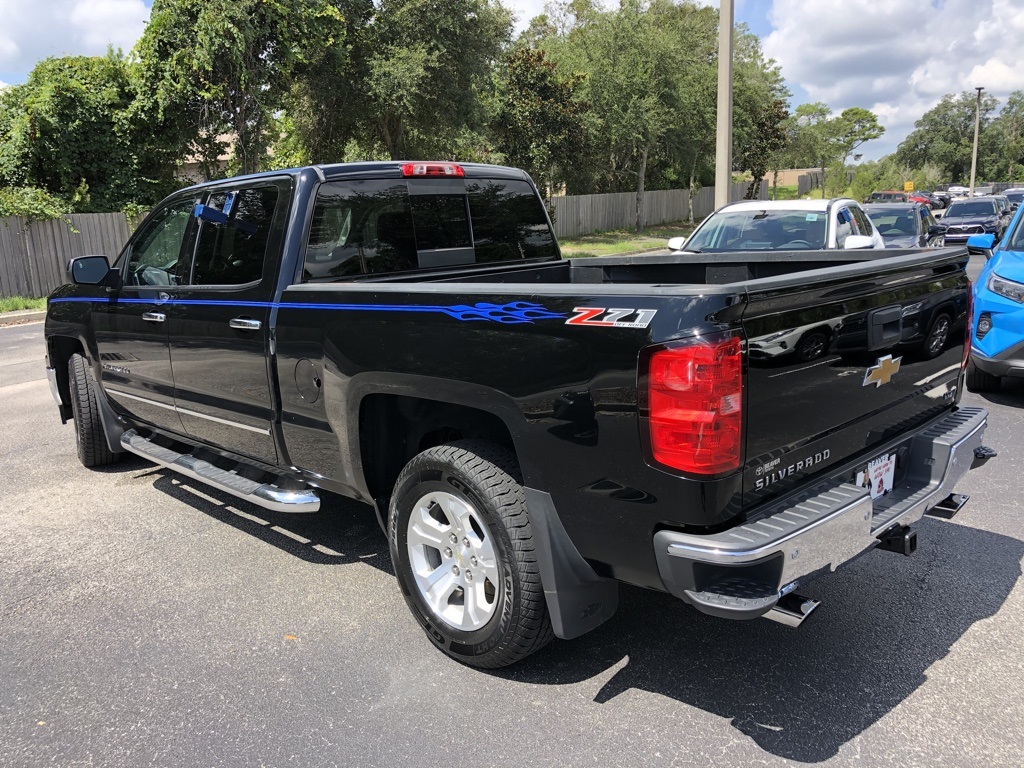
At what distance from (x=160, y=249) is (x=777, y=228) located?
685 centimetres

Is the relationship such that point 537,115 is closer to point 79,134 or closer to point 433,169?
point 79,134

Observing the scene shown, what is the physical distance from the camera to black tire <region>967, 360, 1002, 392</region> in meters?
7.38

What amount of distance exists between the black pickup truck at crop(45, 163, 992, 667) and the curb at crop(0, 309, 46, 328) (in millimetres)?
13464

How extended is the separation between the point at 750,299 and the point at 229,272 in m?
2.87

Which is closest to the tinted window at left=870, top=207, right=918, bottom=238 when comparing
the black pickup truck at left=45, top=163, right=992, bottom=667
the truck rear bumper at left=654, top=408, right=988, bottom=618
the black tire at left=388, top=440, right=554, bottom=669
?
the black pickup truck at left=45, top=163, right=992, bottom=667

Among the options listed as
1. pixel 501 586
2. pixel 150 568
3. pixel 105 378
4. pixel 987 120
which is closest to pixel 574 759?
pixel 501 586

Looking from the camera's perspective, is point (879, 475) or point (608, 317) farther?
point (879, 475)

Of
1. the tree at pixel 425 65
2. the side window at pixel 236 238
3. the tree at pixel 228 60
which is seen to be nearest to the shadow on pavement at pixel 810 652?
the side window at pixel 236 238

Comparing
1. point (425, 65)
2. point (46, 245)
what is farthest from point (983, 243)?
point (46, 245)

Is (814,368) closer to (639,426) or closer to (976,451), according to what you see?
(639,426)

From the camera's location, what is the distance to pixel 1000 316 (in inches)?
263

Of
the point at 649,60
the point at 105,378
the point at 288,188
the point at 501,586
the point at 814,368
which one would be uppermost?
the point at 649,60

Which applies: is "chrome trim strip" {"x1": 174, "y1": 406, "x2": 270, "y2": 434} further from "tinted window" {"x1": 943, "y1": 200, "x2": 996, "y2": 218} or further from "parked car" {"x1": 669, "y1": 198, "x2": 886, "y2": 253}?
"tinted window" {"x1": 943, "y1": 200, "x2": 996, "y2": 218}

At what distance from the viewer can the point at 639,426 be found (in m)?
2.50
